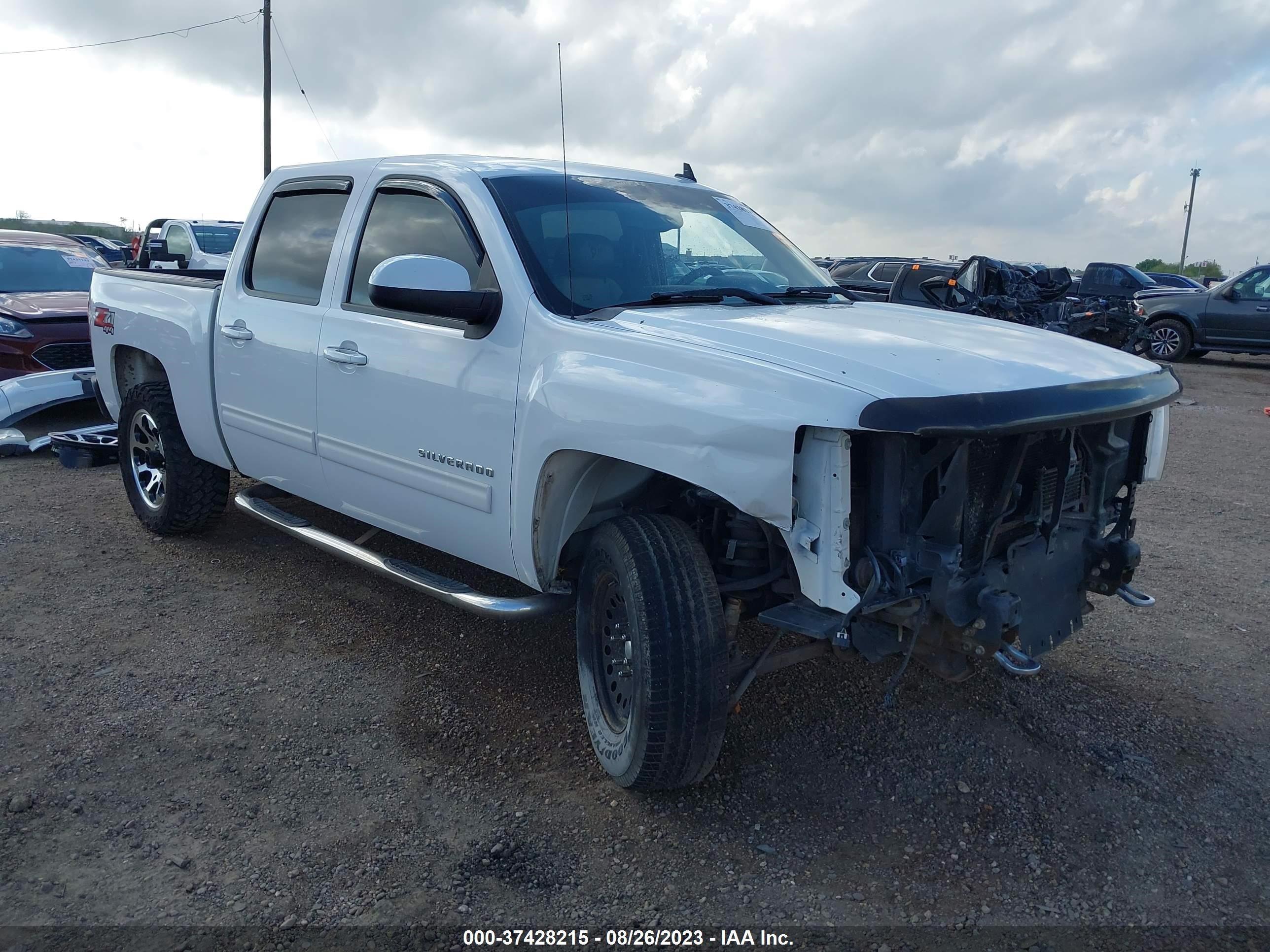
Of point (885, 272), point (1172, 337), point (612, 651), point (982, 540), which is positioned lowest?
point (612, 651)

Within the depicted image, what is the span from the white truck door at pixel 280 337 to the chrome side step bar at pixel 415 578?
0.52ft

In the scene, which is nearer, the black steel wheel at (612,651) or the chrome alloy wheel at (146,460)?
the black steel wheel at (612,651)

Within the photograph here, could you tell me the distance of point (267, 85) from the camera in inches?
931

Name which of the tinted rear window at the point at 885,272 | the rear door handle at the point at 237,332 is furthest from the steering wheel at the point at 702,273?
the tinted rear window at the point at 885,272

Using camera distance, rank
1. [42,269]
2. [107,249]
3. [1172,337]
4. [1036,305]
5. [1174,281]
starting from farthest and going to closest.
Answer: [1174,281], [107,249], [1172,337], [1036,305], [42,269]

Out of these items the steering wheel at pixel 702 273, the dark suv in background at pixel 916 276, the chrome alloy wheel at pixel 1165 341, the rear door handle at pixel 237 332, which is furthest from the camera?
the chrome alloy wheel at pixel 1165 341

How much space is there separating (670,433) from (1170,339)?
16.7 meters

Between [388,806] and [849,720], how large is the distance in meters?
1.68

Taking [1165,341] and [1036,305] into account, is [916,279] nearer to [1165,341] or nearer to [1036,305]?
[1036,305]

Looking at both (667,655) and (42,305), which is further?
(42,305)

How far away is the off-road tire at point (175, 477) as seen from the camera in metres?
5.27

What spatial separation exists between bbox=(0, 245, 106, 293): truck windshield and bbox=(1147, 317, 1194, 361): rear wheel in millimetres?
15705

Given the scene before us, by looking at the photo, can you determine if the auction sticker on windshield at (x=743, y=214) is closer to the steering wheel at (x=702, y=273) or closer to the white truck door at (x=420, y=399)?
the steering wheel at (x=702, y=273)

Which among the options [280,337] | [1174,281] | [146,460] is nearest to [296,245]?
[280,337]
